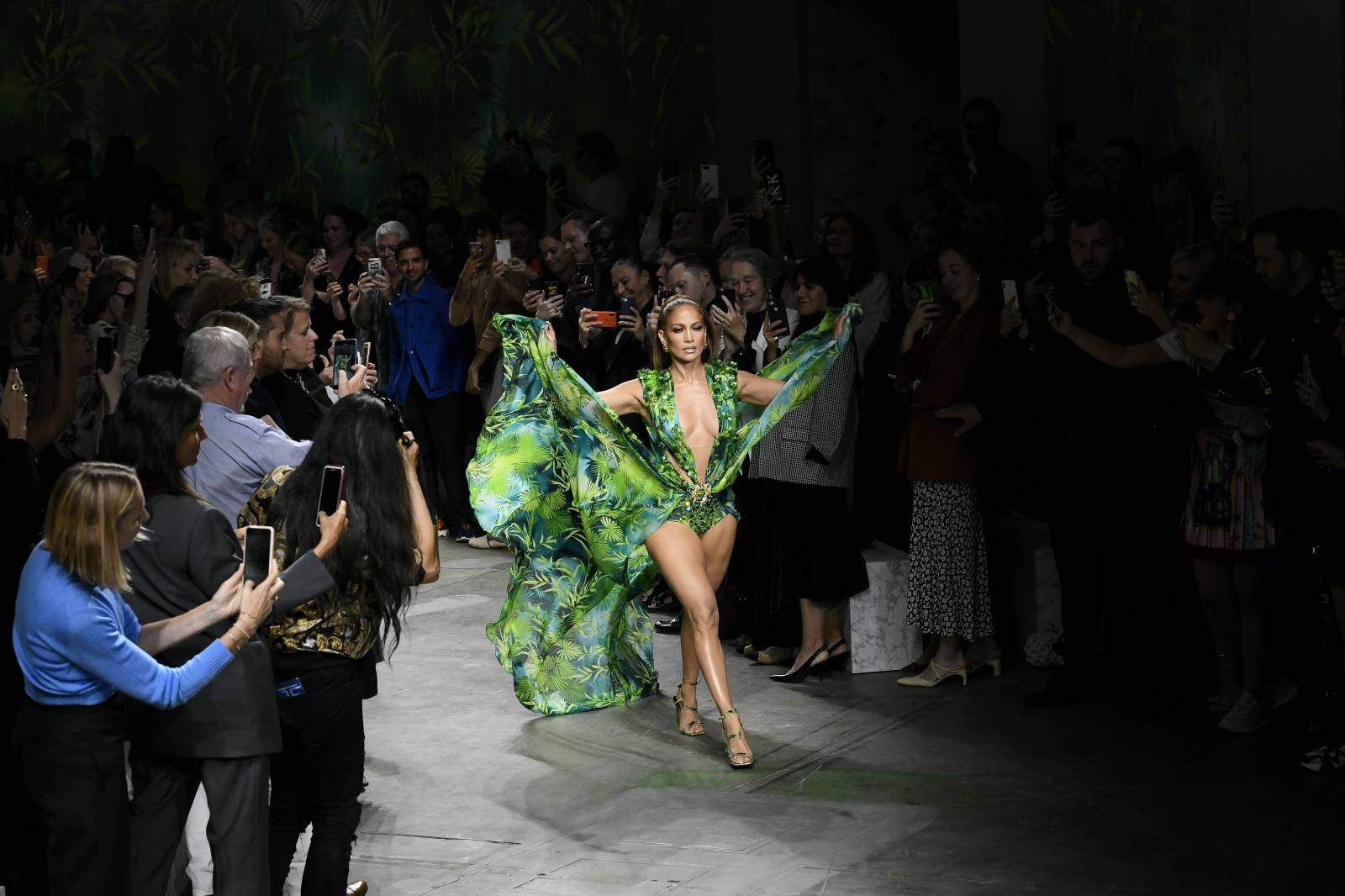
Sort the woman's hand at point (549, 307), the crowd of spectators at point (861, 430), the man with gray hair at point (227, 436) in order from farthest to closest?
the woman's hand at point (549, 307) < the man with gray hair at point (227, 436) < the crowd of spectators at point (861, 430)

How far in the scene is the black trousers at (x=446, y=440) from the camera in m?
11.0

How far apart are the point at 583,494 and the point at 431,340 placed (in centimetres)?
404

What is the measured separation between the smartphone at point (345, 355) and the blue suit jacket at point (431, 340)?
4.61 m

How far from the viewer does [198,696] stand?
4.41 metres

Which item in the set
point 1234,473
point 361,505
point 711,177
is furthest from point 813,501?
point 361,505

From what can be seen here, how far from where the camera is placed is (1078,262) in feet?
23.8

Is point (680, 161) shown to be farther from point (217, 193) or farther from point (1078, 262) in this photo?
point (1078, 262)

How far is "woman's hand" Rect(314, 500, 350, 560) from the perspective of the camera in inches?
181

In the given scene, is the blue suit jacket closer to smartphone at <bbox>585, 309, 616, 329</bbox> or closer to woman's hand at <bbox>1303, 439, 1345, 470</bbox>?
smartphone at <bbox>585, 309, 616, 329</bbox>

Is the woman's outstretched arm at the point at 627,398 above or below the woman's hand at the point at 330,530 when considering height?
above

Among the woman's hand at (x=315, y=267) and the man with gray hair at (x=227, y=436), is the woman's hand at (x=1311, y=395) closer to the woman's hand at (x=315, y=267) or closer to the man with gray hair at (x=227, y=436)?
the man with gray hair at (x=227, y=436)

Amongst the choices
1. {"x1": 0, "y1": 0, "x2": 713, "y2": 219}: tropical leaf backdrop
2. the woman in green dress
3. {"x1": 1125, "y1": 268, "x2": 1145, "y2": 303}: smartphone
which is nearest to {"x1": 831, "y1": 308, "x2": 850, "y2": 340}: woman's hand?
the woman in green dress

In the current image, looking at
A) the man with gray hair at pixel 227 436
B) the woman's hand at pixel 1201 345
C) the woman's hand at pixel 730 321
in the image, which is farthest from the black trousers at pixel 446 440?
the man with gray hair at pixel 227 436

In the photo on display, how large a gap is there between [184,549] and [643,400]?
2875 millimetres
